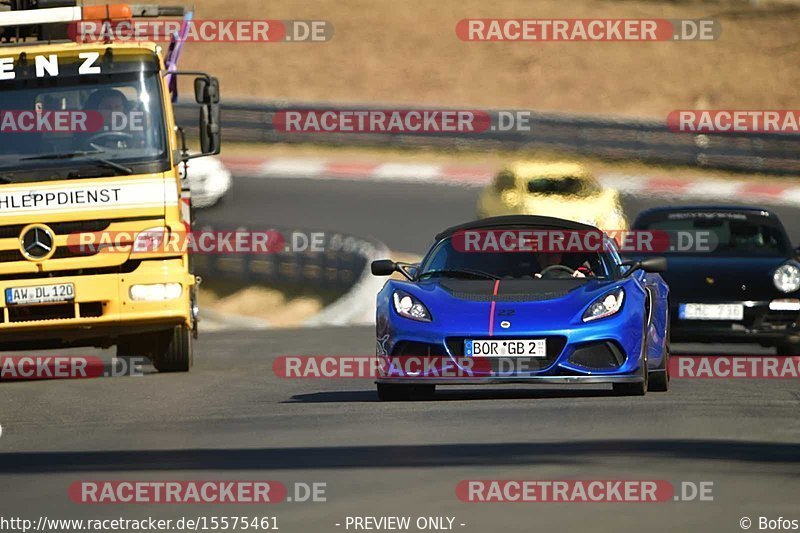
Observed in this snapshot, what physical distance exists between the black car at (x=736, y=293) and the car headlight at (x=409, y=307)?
434 centimetres

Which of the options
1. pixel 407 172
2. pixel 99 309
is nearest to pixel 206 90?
pixel 99 309

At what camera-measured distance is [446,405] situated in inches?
436

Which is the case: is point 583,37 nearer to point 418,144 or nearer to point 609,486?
point 418,144

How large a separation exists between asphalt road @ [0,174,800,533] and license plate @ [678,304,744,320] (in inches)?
79.4

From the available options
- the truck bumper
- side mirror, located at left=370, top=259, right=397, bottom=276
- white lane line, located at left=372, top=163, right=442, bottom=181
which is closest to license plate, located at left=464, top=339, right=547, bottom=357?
side mirror, located at left=370, top=259, right=397, bottom=276

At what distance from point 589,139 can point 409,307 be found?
20.8 m

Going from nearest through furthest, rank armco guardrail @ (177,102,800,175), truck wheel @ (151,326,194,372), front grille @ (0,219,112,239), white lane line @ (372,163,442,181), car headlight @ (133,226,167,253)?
front grille @ (0,219,112,239), car headlight @ (133,226,167,253), truck wheel @ (151,326,194,372), armco guardrail @ (177,102,800,175), white lane line @ (372,163,442,181)

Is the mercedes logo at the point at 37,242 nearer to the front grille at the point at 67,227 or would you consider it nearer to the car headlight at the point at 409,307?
the front grille at the point at 67,227

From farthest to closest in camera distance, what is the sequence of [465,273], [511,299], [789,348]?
[789,348]
[465,273]
[511,299]

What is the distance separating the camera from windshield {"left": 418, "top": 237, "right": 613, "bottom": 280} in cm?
1161

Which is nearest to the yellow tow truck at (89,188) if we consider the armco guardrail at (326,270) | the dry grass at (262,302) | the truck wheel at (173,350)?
the truck wheel at (173,350)

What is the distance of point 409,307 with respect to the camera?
11.1 m

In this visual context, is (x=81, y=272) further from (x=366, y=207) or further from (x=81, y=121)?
(x=366, y=207)

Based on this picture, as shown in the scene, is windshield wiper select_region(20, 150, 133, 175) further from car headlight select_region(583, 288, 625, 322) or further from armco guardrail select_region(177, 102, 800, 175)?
armco guardrail select_region(177, 102, 800, 175)
